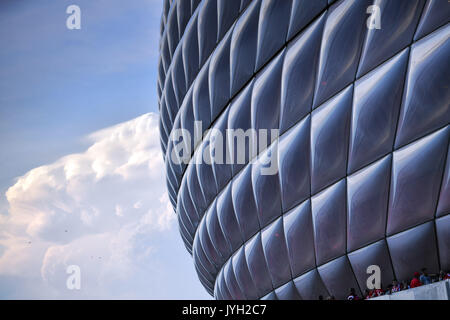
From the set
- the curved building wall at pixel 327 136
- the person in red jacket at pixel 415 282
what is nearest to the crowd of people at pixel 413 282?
the person in red jacket at pixel 415 282

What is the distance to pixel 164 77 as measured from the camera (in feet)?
93.9

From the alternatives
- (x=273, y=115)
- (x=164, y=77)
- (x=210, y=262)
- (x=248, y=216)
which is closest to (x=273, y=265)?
(x=248, y=216)

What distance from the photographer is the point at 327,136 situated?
12.8 m

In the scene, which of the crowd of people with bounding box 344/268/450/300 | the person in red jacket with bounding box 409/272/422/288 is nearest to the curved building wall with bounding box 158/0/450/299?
the crowd of people with bounding box 344/268/450/300

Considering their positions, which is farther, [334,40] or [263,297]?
[263,297]

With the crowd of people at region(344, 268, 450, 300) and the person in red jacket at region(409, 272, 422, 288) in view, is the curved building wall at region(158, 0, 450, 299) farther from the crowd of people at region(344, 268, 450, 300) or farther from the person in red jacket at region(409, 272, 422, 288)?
the person in red jacket at region(409, 272, 422, 288)

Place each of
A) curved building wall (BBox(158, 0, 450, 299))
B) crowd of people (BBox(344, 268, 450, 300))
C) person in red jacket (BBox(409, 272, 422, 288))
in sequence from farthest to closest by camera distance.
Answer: curved building wall (BBox(158, 0, 450, 299))
crowd of people (BBox(344, 268, 450, 300))
person in red jacket (BBox(409, 272, 422, 288))

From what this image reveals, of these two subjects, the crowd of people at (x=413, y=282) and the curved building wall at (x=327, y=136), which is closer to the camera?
the crowd of people at (x=413, y=282)

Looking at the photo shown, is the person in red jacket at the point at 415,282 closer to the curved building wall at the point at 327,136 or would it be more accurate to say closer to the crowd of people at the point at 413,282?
the crowd of people at the point at 413,282

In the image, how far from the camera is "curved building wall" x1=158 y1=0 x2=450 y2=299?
10.2 meters

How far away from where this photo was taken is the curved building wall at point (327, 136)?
33.6 feet

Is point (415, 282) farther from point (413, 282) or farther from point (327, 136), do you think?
point (327, 136)
